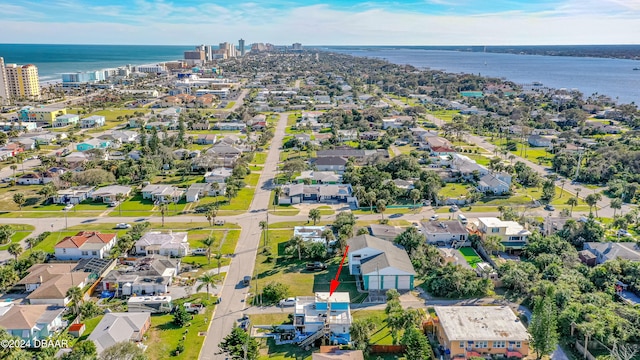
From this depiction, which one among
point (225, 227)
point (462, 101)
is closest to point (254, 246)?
point (225, 227)

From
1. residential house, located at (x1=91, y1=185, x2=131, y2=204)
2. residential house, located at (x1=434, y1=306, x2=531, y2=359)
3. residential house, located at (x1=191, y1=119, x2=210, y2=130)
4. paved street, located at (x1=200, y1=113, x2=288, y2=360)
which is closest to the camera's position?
residential house, located at (x1=434, y1=306, x2=531, y2=359)

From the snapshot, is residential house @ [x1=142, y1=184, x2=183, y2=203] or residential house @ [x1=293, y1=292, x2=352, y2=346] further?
residential house @ [x1=142, y1=184, x2=183, y2=203]

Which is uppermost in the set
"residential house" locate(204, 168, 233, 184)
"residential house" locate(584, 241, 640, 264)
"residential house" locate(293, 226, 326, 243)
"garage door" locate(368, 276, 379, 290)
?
"residential house" locate(204, 168, 233, 184)

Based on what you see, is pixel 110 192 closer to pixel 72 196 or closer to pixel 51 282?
pixel 72 196

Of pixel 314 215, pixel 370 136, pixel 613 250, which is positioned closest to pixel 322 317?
pixel 314 215

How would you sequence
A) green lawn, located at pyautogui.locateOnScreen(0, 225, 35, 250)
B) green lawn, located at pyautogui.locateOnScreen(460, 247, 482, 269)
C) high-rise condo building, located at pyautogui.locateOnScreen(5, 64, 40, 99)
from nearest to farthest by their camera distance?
green lawn, located at pyautogui.locateOnScreen(460, 247, 482, 269) → green lawn, located at pyautogui.locateOnScreen(0, 225, 35, 250) → high-rise condo building, located at pyautogui.locateOnScreen(5, 64, 40, 99)

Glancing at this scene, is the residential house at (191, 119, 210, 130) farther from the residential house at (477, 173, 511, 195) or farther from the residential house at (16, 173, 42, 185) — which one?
the residential house at (477, 173, 511, 195)

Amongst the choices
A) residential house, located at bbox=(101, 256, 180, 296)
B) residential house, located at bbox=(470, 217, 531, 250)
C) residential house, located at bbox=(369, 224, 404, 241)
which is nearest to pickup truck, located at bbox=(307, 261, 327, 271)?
residential house, located at bbox=(369, 224, 404, 241)
